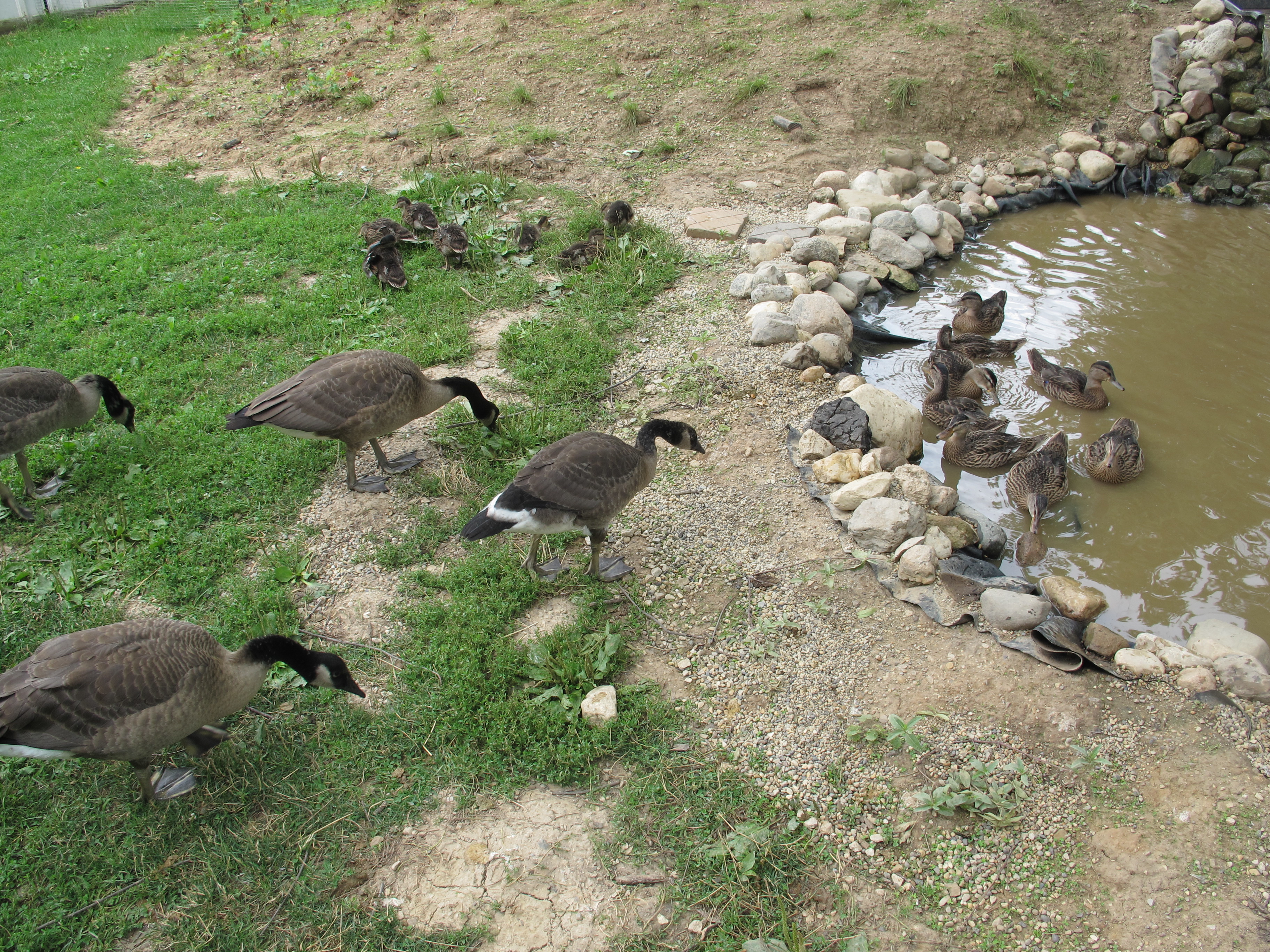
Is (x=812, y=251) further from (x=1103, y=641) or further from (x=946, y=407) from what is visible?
(x=1103, y=641)

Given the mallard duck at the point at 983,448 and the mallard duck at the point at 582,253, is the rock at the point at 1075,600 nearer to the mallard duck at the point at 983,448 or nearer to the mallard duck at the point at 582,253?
the mallard duck at the point at 983,448

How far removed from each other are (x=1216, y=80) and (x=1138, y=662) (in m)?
11.6

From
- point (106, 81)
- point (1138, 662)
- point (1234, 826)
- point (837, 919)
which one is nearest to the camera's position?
point (837, 919)

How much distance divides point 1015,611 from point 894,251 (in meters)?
6.00

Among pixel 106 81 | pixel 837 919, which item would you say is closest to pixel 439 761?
pixel 837 919

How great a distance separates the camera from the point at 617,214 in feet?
30.7

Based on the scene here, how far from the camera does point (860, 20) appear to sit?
1328cm

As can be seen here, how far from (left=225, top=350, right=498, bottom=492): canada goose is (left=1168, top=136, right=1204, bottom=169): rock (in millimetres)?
11823

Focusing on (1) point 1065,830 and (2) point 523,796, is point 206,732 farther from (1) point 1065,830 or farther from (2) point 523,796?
(1) point 1065,830

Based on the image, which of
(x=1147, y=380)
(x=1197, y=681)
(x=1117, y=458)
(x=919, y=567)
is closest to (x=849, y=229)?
(x=1147, y=380)

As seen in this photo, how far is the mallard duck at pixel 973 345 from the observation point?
812 cm

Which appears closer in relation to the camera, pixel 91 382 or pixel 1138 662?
pixel 1138 662

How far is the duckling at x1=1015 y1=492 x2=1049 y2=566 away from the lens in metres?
5.84

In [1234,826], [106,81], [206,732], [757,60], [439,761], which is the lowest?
[1234,826]
